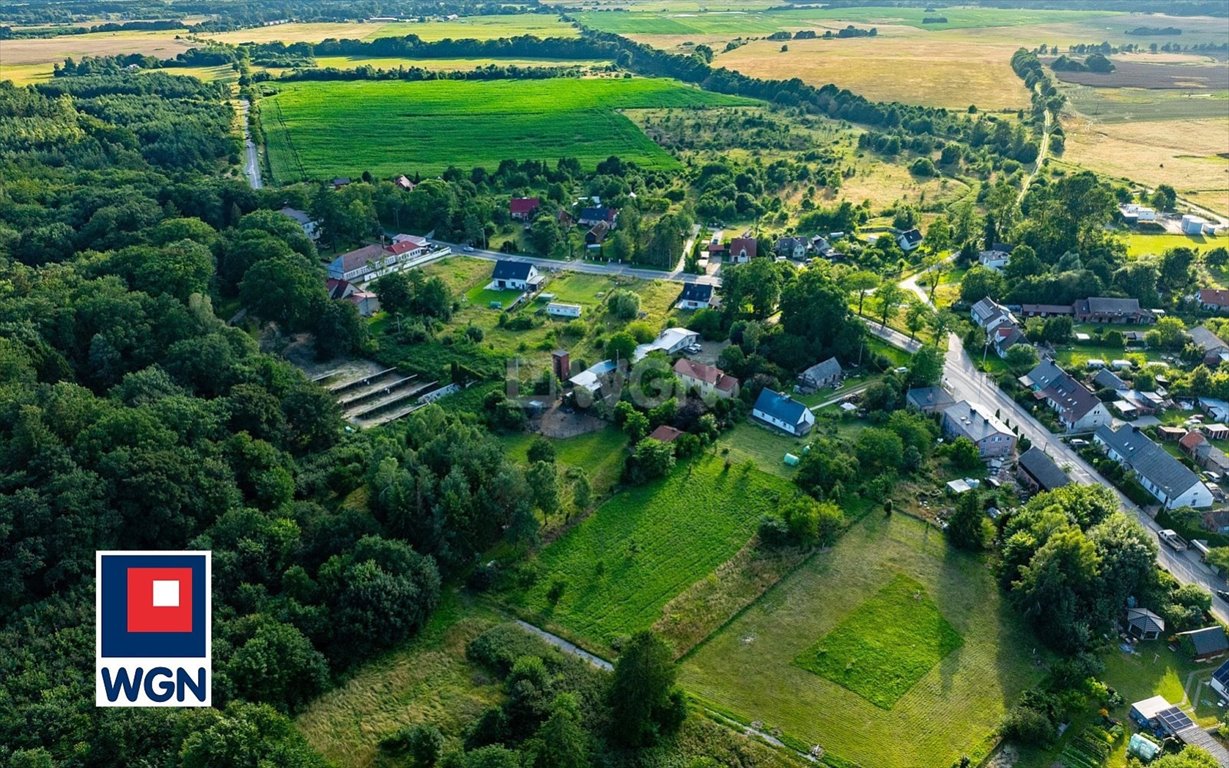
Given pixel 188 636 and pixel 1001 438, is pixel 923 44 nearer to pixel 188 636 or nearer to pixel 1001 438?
pixel 1001 438

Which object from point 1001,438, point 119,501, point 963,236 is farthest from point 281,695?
point 963,236

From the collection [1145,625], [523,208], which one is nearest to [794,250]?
[523,208]

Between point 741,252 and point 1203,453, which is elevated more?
point 741,252

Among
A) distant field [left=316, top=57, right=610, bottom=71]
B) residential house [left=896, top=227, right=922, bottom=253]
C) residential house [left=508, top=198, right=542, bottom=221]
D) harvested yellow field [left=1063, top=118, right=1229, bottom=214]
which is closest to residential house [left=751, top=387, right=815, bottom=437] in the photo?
residential house [left=896, top=227, right=922, bottom=253]

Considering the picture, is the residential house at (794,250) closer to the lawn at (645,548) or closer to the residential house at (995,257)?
the residential house at (995,257)

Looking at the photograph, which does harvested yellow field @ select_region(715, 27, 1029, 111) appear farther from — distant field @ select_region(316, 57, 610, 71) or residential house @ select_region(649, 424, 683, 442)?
residential house @ select_region(649, 424, 683, 442)

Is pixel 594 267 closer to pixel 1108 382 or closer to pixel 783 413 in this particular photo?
pixel 783 413
